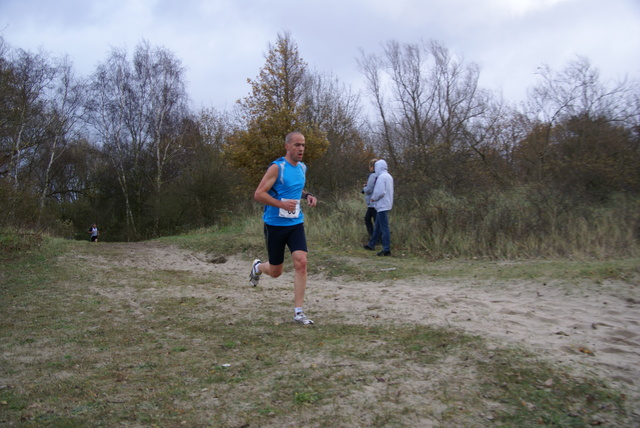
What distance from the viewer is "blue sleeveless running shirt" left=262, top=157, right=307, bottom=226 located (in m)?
5.05

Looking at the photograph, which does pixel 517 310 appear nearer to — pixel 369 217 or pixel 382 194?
pixel 382 194

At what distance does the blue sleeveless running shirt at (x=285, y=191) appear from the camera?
5047mm

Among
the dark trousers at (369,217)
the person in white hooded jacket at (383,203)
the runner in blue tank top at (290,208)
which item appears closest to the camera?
Answer: the runner in blue tank top at (290,208)

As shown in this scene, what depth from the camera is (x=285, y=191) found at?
5094 mm

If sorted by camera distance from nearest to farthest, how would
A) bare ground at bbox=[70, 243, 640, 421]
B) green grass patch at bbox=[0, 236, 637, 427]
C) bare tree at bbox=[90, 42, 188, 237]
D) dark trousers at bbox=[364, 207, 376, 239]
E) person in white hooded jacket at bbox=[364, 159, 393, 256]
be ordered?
green grass patch at bbox=[0, 236, 637, 427] < bare ground at bbox=[70, 243, 640, 421] < person in white hooded jacket at bbox=[364, 159, 393, 256] < dark trousers at bbox=[364, 207, 376, 239] < bare tree at bbox=[90, 42, 188, 237]

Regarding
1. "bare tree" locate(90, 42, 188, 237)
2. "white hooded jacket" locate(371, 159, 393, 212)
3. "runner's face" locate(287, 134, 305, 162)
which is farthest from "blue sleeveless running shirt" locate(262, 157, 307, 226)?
"bare tree" locate(90, 42, 188, 237)

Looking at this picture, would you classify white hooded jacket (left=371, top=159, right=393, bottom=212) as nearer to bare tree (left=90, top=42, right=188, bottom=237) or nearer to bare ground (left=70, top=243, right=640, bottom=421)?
bare ground (left=70, top=243, right=640, bottom=421)

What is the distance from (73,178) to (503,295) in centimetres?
4048

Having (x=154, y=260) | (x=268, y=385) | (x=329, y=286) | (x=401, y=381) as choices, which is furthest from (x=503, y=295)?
(x=154, y=260)

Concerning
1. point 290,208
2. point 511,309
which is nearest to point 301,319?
point 290,208

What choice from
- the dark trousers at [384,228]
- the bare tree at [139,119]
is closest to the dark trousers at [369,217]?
the dark trousers at [384,228]

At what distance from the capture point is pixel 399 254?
10.0m

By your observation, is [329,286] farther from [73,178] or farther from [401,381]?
[73,178]

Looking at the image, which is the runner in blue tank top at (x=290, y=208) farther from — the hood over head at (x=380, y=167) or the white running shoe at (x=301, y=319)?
the hood over head at (x=380, y=167)
